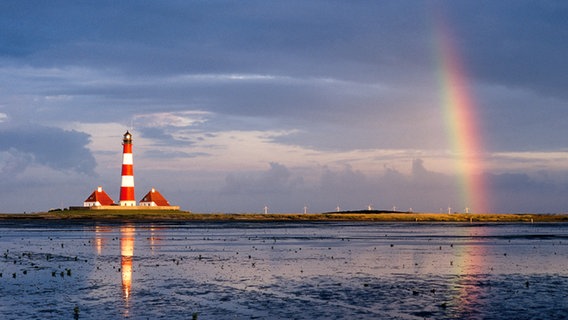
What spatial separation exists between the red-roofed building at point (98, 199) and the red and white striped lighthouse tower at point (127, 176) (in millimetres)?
13261

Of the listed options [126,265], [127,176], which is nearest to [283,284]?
[126,265]

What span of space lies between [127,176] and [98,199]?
23136 millimetres

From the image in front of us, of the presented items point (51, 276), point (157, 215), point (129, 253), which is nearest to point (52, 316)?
point (51, 276)

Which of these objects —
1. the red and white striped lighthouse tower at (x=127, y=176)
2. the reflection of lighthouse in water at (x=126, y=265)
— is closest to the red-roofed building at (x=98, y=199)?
the red and white striped lighthouse tower at (x=127, y=176)

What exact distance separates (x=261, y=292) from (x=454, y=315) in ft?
33.5

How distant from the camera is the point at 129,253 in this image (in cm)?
5744

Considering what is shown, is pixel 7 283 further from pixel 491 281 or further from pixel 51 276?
pixel 491 281

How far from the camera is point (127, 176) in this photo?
6973 inches

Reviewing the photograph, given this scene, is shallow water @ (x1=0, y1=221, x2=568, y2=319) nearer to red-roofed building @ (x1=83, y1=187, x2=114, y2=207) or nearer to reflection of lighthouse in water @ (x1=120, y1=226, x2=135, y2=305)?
reflection of lighthouse in water @ (x1=120, y1=226, x2=135, y2=305)

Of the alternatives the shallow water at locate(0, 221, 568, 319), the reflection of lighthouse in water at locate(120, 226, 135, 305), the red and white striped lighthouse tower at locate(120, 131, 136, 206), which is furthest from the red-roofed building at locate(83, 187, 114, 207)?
the shallow water at locate(0, 221, 568, 319)

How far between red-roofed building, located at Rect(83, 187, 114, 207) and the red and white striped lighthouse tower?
13261 millimetres

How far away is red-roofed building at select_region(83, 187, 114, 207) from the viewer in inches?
Answer: 7672

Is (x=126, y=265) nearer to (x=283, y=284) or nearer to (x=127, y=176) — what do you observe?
(x=283, y=284)

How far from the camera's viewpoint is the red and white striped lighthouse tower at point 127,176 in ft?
580
